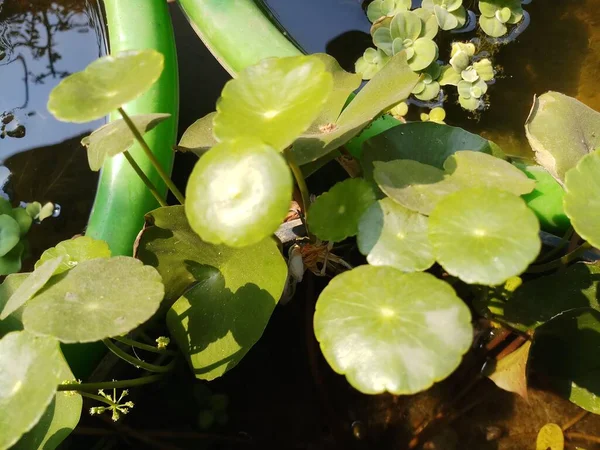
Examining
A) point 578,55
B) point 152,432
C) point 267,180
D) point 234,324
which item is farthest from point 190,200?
point 578,55

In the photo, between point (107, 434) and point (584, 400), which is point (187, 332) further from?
Answer: point (584, 400)

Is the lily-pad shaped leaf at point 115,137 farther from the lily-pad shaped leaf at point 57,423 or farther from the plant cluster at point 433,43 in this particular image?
the plant cluster at point 433,43

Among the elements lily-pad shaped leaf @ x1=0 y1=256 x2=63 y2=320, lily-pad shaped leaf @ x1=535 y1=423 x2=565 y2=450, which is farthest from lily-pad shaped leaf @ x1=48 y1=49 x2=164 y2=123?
lily-pad shaped leaf @ x1=535 y1=423 x2=565 y2=450

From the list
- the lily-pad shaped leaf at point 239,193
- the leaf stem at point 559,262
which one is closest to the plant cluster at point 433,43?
the leaf stem at point 559,262

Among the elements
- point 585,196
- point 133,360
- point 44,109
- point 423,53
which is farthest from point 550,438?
point 44,109

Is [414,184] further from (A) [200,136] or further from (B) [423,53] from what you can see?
(B) [423,53]

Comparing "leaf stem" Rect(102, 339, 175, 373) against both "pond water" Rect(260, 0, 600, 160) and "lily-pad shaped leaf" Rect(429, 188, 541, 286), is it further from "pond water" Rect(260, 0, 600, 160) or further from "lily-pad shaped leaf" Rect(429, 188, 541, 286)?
"pond water" Rect(260, 0, 600, 160)
